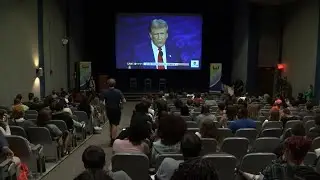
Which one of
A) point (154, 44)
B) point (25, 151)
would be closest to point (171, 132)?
point (25, 151)

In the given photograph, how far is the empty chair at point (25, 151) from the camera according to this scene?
19.8ft

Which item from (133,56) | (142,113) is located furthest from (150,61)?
(142,113)

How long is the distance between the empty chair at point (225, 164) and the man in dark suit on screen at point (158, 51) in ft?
62.1

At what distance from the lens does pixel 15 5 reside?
13.0m

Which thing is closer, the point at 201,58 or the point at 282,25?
the point at 282,25

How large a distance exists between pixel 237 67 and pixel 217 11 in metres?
3.86

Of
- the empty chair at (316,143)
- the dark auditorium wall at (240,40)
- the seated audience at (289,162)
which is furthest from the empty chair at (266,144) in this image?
the dark auditorium wall at (240,40)

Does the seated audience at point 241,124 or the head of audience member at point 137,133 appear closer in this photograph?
the head of audience member at point 137,133

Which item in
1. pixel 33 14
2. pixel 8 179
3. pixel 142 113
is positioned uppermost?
pixel 33 14

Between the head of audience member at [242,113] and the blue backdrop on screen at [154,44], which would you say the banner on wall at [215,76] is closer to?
the blue backdrop on screen at [154,44]

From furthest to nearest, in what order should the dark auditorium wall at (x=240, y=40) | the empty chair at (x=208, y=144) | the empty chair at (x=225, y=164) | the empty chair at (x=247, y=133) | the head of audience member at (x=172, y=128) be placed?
the dark auditorium wall at (x=240, y=40) → the empty chair at (x=247, y=133) → the empty chair at (x=208, y=144) → the empty chair at (x=225, y=164) → the head of audience member at (x=172, y=128)

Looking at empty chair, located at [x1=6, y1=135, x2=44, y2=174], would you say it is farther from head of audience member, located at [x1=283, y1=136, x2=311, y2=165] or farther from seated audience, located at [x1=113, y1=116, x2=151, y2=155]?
head of audience member, located at [x1=283, y1=136, x2=311, y2=165]

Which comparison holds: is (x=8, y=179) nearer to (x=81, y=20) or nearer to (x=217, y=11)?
(x=81, y=20)

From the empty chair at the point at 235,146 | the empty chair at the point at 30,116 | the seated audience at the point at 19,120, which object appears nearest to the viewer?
the empty chair at the point at 235,146
